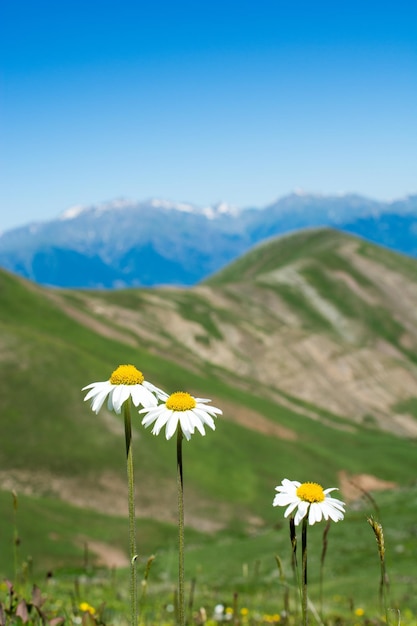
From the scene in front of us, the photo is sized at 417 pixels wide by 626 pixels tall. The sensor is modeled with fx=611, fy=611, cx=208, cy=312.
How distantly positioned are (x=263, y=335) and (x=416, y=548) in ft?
317

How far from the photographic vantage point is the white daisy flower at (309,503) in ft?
17.6

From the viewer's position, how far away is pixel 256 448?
7762 cm

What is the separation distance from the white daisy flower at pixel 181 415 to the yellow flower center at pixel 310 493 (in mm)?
1133

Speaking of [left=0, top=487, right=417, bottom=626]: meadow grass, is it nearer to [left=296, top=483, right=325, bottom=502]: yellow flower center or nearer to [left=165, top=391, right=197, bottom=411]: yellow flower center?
[left=296, top=483, right=325, bottom=502]: yellow flower center

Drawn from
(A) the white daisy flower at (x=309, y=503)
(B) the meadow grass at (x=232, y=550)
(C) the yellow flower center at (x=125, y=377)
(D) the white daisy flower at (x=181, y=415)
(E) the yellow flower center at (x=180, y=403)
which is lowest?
(B) the meadow grass at (x=232, y=550)

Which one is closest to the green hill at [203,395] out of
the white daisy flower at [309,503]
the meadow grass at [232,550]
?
the meadow grass at [232,550]

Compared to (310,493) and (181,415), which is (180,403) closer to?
(181,415)

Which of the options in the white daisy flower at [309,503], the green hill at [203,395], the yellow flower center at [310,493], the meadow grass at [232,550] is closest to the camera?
the white daisy flower at [309,503]

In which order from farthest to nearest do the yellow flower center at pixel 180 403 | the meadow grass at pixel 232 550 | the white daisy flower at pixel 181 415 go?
the meadow grass at pixel 232 550
the yellow flower center at pixel 180 403
the white daisy flower at pixel 181 415

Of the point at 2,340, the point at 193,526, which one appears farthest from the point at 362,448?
the point at 2,340

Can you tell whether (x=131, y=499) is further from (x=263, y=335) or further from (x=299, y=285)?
(x=299, y=285)

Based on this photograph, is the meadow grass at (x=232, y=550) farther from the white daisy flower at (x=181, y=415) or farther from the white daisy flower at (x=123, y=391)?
the white daisy flower at (x=123, y=391)

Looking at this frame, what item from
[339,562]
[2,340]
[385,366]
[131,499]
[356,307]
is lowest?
[339,562]

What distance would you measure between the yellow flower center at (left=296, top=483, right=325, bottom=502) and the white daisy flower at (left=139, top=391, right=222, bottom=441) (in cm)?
113
